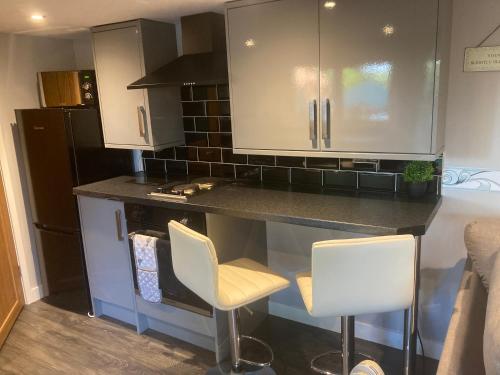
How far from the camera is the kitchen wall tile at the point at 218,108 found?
8.91 ft

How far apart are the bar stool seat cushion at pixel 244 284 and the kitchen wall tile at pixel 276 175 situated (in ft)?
2.37

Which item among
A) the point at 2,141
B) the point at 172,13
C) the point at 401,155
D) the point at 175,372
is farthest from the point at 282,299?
the point at 2,141

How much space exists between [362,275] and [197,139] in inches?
68.5

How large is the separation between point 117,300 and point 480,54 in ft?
8.53

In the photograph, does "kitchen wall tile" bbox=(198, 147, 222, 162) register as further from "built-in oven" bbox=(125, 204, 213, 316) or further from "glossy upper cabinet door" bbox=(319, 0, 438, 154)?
"glossy upper cabinet door" bbox=(319, 0, 438, 154)

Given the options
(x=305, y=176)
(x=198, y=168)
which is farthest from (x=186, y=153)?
(x=305, y=176)

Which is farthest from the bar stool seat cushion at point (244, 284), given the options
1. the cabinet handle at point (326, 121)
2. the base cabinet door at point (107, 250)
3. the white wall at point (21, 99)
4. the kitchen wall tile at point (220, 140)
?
the white wall at point (21, 99)

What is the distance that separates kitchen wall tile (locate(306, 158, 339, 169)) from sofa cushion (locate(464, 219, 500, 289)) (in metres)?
0.85

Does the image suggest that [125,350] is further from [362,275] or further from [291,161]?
[362,275]

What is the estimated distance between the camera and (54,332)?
9.14 ft

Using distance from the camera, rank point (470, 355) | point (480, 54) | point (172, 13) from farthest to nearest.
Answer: point (172, 13) → point (480, 54) → point (470, 355)

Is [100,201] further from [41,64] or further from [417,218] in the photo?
[417,218]

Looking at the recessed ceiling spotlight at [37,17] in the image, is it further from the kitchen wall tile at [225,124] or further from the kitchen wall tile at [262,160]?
the kitchen wall tile at [262,160]

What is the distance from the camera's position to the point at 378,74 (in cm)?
191
